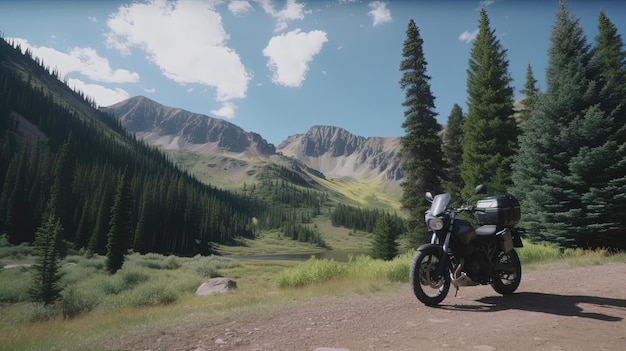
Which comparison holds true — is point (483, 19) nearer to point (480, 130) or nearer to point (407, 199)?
point (480, 130)

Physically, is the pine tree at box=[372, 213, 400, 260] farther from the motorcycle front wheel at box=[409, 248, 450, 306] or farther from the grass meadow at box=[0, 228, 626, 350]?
the motorcycle front wheel at box=[409, 248, 450, 306]

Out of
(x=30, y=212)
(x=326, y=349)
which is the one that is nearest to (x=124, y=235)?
(x=30, y=212)

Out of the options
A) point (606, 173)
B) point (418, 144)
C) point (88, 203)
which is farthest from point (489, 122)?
point (88, 203)

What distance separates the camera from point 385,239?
45.4m

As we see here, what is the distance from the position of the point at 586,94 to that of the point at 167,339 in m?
21.0

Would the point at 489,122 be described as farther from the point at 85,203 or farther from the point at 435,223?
the point at 85,203

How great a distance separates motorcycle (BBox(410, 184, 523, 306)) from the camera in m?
6.82

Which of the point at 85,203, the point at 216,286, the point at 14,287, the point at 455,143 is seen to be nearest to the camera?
the point at 216,286

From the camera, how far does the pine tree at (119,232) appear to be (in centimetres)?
4788

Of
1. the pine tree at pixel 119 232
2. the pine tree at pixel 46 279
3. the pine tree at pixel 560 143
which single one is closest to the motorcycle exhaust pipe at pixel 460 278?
the pine tree at pixel 560 143

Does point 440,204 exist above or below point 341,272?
above

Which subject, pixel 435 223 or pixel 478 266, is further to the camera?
pixel 478 266

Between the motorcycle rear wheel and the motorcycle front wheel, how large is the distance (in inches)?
64.6

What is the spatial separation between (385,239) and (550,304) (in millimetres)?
39249
